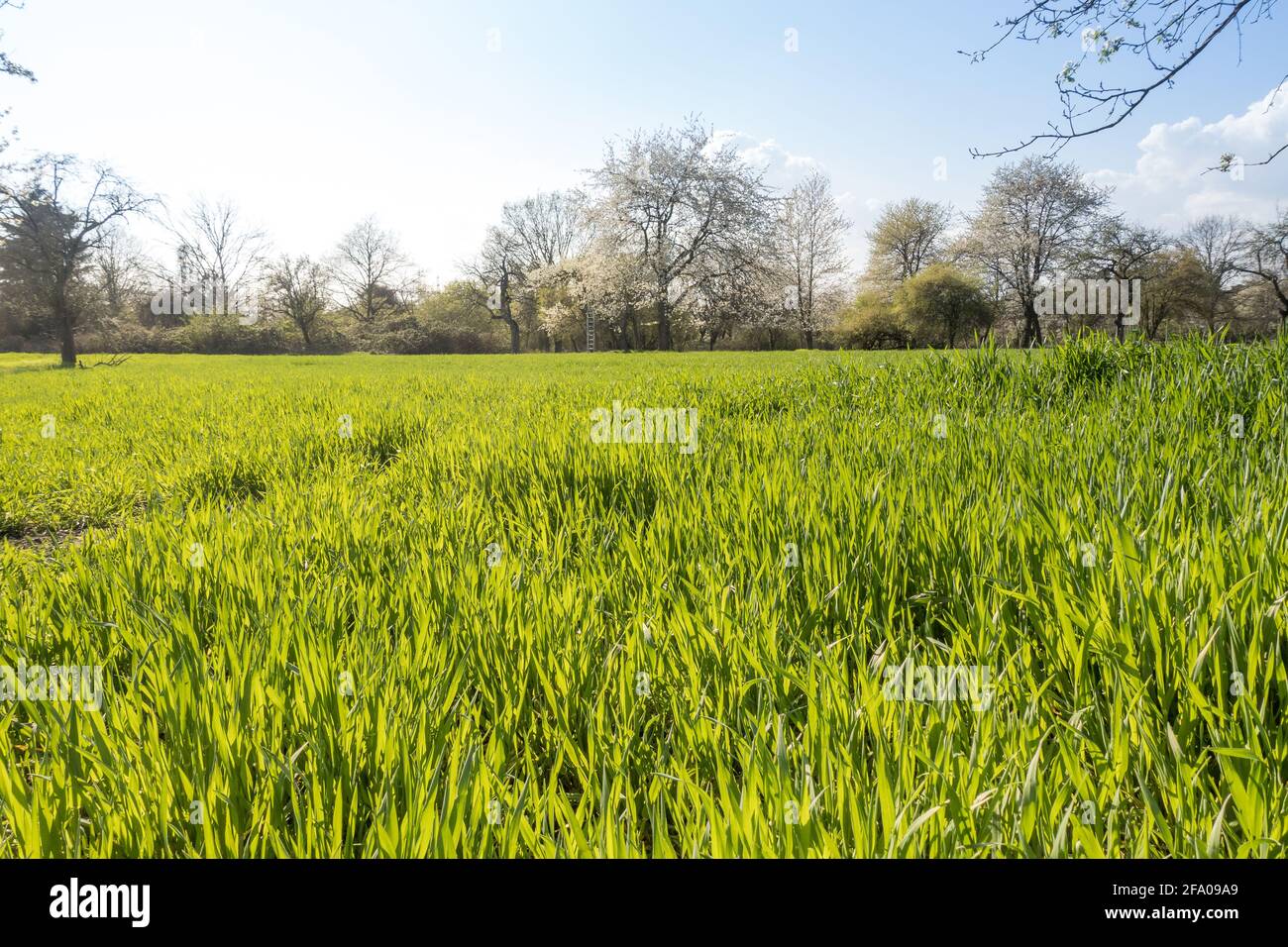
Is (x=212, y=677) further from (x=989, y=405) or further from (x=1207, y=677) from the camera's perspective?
(x=989, y=405)

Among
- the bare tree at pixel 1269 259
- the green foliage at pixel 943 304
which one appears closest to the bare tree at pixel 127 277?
the green foliage at pixel 943 304

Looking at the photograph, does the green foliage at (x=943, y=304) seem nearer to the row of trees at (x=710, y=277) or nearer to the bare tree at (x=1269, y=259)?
the row of trees at (x=710, y=277)

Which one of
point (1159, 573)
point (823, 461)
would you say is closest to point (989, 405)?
point (823, 461)

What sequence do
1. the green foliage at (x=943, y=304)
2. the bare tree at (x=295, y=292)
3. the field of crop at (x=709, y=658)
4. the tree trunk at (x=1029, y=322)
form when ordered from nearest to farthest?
the field of crop at (x=709, y=658) → the green foliage at (x=943, y=304) → the tree trunk at (x=1029, y=322) → the bare tree at (x=295, y=292)

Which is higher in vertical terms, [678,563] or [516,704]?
[678,563]

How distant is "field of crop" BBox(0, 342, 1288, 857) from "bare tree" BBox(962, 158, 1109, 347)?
4429 centimetres

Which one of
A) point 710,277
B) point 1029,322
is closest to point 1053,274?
point 1029,322

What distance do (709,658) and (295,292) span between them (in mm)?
58822

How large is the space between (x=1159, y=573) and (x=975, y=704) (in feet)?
2.46

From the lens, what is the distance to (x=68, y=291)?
27734mm

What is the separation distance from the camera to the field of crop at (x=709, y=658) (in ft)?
3.41

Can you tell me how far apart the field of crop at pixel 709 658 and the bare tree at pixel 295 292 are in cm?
5495

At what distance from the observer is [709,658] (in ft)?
5.16
